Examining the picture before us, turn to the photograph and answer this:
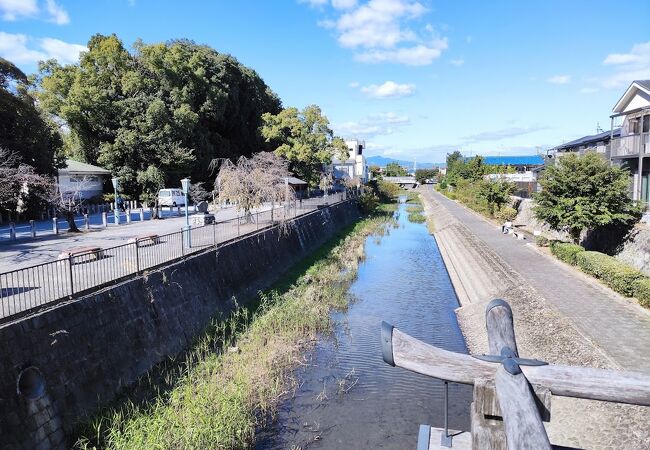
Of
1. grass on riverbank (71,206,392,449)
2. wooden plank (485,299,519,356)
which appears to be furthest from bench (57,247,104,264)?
wooden plank (485,299,519,356)

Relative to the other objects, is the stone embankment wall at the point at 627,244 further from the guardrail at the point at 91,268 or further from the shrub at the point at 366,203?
the shrub at the point at 366,203

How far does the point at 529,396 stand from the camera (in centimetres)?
263

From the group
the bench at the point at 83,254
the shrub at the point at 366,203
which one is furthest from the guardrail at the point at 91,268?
the shrub at the point at 366,203

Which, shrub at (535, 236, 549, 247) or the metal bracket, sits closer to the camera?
the metal bracket

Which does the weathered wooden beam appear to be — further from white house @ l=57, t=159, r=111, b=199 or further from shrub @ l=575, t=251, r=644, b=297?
white house @ l=57, t=159, r=111, b=199

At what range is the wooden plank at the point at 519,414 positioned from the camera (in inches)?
89.0

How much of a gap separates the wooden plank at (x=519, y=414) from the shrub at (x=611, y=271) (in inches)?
486

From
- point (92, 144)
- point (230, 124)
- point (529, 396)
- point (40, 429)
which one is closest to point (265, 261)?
point (40, 429)

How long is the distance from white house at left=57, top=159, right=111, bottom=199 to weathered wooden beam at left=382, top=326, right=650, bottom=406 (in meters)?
31.0

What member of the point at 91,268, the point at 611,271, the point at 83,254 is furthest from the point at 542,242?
the point at 83,254

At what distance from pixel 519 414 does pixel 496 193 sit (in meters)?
34.9

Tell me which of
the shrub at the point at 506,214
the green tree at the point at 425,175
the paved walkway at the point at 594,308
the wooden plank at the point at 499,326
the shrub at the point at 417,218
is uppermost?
the green tree at the point at 425,175

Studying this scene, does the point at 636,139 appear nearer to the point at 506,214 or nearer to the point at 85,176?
the point at 506,214

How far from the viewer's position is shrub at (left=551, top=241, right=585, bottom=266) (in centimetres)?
1739
